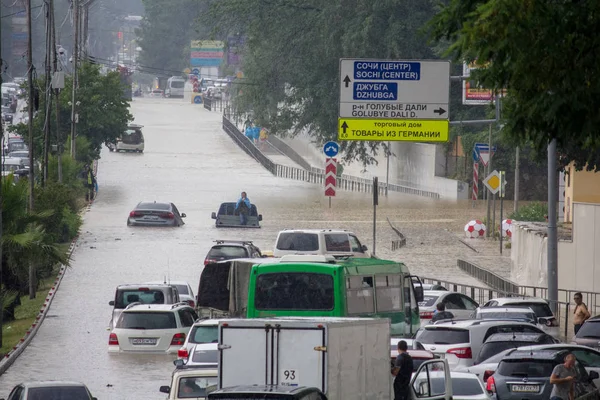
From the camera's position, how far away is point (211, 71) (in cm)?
18538

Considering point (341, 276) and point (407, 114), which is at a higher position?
point (407, 114)

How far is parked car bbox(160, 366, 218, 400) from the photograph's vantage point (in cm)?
1819

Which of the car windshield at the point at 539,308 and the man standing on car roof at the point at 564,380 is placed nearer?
the man standing on car roof at the point at 564,380

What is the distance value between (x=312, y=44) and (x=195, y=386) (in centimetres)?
5497

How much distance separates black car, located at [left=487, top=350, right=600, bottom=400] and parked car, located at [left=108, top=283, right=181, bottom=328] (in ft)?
38.4

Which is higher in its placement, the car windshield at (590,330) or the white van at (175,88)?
the white van at (175,88)

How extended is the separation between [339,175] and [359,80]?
1928 inches

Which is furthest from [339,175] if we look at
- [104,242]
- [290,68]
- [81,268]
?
[81,268]

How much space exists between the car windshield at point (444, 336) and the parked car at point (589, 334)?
3.17 meters

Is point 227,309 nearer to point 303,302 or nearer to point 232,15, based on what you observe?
point 303,302

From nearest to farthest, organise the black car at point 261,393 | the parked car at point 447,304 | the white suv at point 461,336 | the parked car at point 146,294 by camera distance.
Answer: the black car at point 261,393 < the white suv at point 461,336 < the parked car at point 146,294 < the parked car at point 447,304

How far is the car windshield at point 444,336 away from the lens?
23.9m

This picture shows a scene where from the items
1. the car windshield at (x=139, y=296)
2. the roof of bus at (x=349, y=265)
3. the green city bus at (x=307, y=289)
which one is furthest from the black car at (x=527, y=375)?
the car windshield at (x=139, y=296)

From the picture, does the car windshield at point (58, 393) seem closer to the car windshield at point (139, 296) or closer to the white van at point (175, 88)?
the car windshield at point (139, 296)
